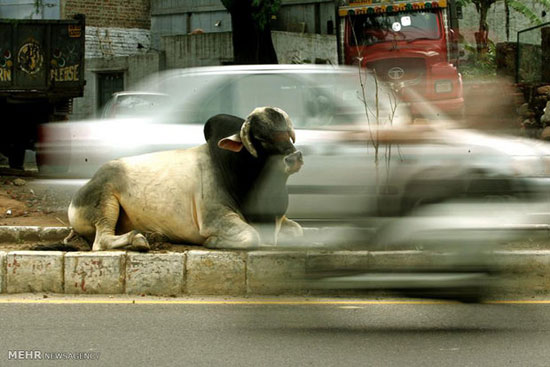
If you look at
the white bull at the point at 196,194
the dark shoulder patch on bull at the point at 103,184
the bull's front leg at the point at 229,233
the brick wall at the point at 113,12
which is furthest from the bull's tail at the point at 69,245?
the brick wall at the point at 113,12

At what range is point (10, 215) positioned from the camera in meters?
9.89

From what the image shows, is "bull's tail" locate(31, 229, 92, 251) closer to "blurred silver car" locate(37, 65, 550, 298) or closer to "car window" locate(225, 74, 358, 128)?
"blurred silver car" locate(37, 65, 550, 298)

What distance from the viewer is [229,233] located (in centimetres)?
684

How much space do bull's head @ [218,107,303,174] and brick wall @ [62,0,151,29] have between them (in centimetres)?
1836

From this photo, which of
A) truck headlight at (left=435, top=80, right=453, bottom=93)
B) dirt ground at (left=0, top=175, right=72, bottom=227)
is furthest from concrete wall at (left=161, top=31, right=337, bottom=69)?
dirt ground at (left=0, top=175, right=72, bottom=227)

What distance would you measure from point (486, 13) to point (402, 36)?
9.35 metres

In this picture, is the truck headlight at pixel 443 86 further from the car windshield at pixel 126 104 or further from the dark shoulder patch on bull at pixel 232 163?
the dark shoulder patch on bull at pixel 232 163

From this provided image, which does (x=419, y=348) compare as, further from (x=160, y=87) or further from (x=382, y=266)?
(x=160, y=87)

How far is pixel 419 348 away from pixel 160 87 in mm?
4626

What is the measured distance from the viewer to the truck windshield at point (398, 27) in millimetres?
17031

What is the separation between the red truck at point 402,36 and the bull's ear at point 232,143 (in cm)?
963

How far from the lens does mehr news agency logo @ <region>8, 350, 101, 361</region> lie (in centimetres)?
480

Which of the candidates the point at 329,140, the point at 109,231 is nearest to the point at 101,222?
the point at 109,231

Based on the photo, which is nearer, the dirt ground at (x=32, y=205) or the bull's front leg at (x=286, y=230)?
the bull's front leg at (x=286, y=230)
